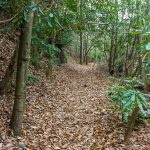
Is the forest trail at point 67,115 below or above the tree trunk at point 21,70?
below

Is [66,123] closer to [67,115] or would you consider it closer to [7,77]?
[67,115]

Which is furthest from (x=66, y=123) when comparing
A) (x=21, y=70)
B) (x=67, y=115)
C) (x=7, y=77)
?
(x=21, y=70)

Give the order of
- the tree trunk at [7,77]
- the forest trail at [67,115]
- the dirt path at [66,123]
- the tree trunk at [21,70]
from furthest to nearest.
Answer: the tree trunk at [7,77], the forest trail at [67,115], the dirt path at [66,123], the tree trunk at [21,70]

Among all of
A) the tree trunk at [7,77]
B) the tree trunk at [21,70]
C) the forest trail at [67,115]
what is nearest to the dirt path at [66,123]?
the forest trail at [67,115]

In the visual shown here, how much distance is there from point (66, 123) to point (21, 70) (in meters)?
2.13

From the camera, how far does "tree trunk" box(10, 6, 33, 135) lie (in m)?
5.18

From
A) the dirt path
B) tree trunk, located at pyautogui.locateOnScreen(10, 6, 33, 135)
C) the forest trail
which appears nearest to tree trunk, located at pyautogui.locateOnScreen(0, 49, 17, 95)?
the dirt path

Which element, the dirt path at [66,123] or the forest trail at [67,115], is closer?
the dirt path at [66,123]

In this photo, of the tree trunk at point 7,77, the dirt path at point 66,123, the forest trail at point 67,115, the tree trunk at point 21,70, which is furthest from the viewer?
the tree trunk at point 7,77

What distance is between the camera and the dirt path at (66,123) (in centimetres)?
538

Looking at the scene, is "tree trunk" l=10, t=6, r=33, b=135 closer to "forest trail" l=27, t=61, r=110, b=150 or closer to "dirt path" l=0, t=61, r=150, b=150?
"dirt path" l=0, t=61, r=150, b=150

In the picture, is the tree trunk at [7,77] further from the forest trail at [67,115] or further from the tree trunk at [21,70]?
the tree trunk at [21,70]

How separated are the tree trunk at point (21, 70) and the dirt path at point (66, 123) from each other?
0.84 ft

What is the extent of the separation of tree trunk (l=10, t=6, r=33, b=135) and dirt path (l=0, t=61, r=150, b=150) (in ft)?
0.84
